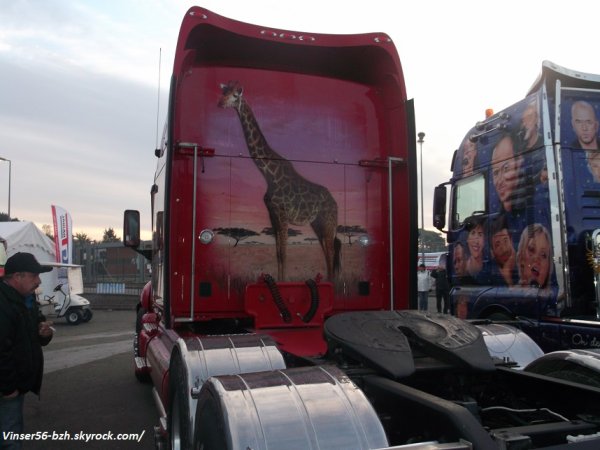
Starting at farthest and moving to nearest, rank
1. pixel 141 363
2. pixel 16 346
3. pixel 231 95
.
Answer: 1. pixel 141 363
2. pixel 231 95
3. pixel 16 346

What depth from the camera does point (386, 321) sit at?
2824 mm

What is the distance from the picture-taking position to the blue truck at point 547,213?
5410 mm

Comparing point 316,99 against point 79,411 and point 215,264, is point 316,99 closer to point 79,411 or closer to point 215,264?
point 215,264

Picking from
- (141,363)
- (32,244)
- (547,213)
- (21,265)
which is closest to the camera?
Answer: (21,265)

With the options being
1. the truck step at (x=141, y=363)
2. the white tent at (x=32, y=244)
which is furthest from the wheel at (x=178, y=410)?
the white tent at (x=32, y=244)

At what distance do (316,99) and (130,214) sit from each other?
306cm

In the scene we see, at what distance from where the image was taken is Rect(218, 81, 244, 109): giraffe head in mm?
4273

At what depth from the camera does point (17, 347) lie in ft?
11.8

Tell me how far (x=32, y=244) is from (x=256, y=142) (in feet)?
57.0

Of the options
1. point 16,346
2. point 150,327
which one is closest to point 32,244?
point 150,327

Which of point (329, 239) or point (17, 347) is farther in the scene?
point (329, 239)

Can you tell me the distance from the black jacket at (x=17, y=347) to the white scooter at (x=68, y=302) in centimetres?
1385

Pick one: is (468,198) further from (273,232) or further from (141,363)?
(141,363)

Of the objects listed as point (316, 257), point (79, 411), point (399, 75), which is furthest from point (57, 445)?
point (399, 75)
